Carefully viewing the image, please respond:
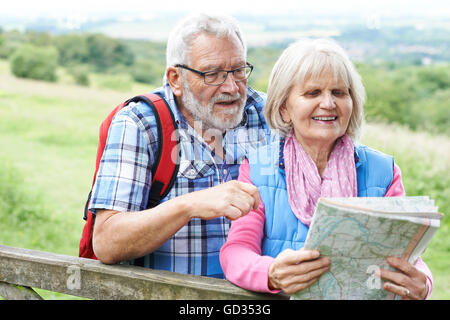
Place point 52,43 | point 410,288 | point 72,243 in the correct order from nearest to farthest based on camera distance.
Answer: point 410,288 → point 72,243 → point 52,43

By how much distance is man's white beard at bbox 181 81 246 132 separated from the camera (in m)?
2.37

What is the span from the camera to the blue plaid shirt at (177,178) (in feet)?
6.76

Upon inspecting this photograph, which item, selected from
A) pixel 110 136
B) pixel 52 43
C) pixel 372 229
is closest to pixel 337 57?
pixel 372 229

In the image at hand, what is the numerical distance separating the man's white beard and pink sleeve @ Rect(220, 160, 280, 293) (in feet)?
1.74

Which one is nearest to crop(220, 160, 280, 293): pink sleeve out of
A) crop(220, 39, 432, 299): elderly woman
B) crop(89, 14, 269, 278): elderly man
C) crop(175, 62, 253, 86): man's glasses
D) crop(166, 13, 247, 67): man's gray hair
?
crop(220, 39, 432, 299): elderly woman

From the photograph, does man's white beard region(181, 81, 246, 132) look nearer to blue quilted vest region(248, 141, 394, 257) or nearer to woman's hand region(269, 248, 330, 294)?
blue quilted vest region(248, 141, 394, 257)

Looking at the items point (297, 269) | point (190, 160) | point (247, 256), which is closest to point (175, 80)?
point (190, 160)

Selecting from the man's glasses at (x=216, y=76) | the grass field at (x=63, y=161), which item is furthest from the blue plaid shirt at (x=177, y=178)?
the grass field at (x=63, y=161)

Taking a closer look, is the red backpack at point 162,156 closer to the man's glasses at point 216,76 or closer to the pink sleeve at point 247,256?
the man's glasses at point 216,76

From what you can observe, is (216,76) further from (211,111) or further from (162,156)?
(162,156)

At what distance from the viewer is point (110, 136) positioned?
2152mm

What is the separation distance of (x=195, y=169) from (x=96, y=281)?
64 centimetres
